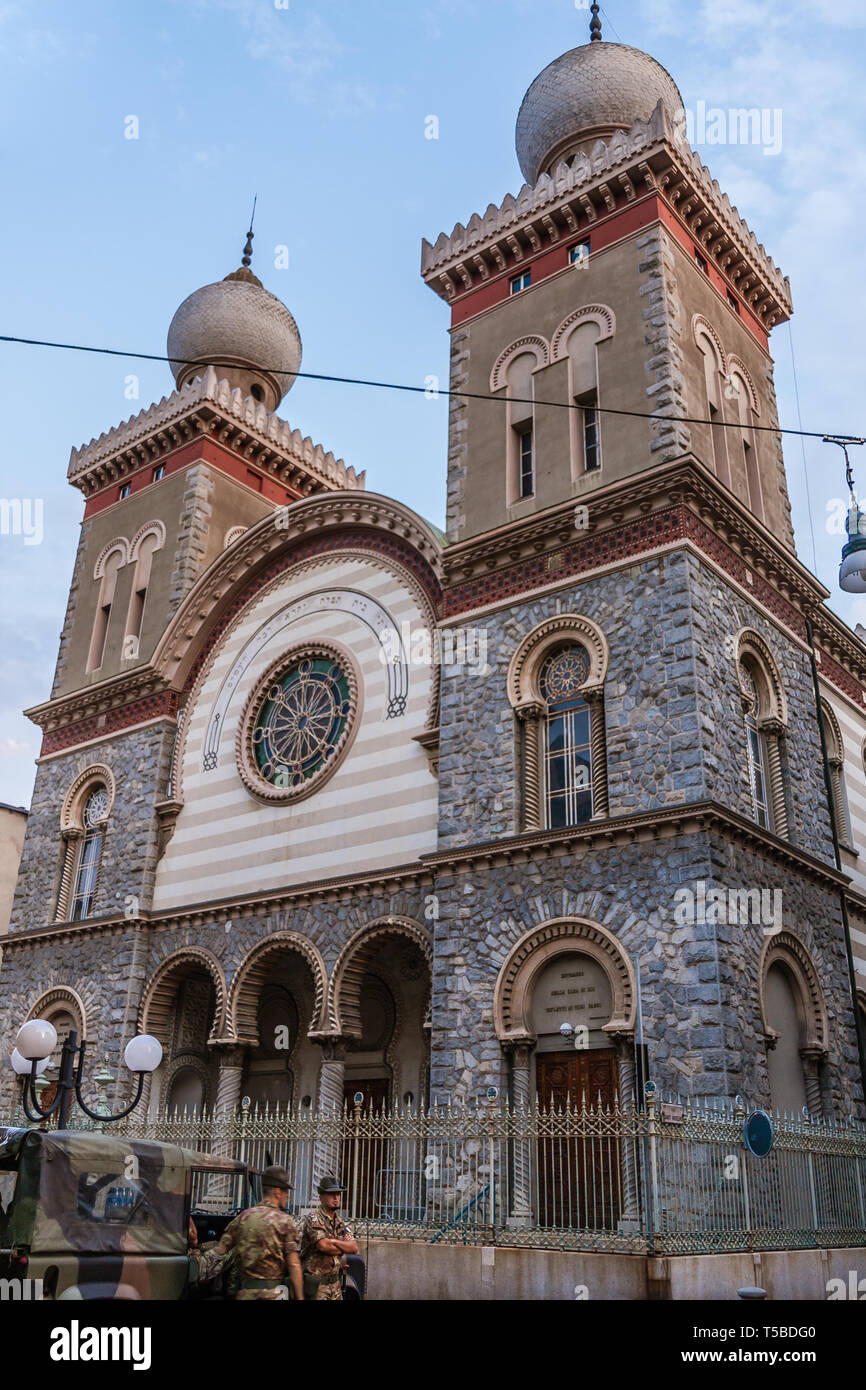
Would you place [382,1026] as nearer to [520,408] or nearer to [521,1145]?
[521,1145]

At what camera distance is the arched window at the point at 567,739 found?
59.7 feet

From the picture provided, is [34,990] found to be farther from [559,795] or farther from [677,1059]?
[677,1059]

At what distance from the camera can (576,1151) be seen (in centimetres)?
1591

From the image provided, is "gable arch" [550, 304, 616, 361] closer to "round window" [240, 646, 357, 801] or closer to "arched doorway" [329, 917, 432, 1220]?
"round window" [240, 646, 357, 801]

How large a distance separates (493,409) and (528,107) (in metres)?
7.99

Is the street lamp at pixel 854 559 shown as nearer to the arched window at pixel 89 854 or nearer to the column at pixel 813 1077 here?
the column at pixel 813 1077

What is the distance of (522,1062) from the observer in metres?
16.9

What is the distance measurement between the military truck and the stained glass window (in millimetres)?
13306

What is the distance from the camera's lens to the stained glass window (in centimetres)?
2275

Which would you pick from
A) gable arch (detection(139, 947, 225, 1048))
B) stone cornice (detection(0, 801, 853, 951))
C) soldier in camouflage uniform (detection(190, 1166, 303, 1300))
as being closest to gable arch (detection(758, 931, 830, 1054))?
stone cornice (detection(0, 801, 853, 951))

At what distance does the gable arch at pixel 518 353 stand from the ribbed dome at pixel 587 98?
5.41 metres

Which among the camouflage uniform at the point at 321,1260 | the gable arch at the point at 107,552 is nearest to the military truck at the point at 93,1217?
the camouflage uniform at the point at 321,1260

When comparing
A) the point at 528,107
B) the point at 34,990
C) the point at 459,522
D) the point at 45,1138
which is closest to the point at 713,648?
the point at 459,522

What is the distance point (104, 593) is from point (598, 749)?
1584cm
